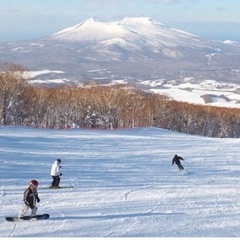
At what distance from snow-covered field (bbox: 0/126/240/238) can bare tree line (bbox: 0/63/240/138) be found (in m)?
17.3

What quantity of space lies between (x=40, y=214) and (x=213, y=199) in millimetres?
A: 7185

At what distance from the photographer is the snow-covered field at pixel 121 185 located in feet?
42.6

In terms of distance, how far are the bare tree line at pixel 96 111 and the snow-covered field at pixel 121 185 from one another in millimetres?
17342

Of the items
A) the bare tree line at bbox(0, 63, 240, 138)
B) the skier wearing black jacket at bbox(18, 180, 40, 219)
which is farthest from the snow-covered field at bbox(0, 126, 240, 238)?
the bare tree line at bbox(0, 63, 240, 138)

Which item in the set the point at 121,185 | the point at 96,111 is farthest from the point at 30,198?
the point at 96,111

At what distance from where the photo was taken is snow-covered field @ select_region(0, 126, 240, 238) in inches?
512

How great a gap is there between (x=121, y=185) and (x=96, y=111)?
124ft

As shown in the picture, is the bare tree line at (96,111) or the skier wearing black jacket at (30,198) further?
the bare tree line at (96,111)

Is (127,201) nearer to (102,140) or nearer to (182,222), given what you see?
(182,222)

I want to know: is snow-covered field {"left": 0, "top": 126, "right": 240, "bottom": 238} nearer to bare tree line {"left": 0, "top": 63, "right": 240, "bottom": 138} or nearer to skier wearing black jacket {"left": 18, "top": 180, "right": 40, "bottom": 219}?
skier wearing black jacket {"left": 18, "top": 180, "right": 40, "bottom": 219}

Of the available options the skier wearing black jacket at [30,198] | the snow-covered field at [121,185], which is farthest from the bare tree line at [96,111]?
the skier wearing black jacket at [30,198]

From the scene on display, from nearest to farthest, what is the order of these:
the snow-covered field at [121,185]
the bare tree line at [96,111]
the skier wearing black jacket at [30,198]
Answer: the skier wearing black jacket at [30,198], the snow-covered field at [121,185], the bare tree line at [96,111]

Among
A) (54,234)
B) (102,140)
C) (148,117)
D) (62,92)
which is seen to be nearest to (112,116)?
(148,117)

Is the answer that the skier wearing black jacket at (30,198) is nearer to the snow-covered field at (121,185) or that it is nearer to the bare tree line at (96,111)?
the snow-covered field at (121,185)
